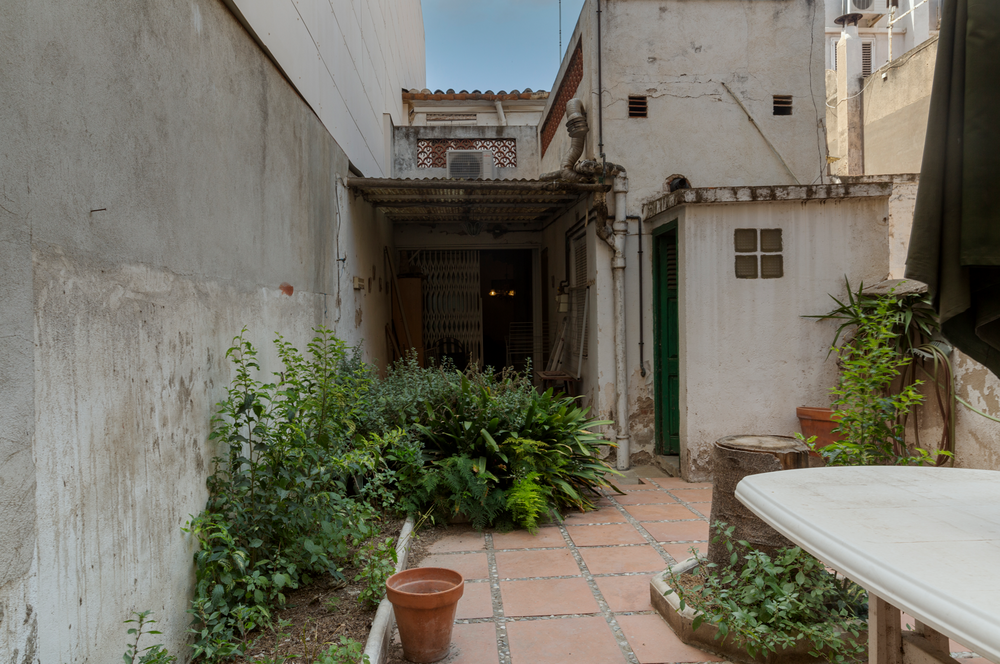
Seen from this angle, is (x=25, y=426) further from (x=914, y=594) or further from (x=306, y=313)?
(x=306, y=313)

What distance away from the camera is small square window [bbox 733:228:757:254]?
5.65 meters

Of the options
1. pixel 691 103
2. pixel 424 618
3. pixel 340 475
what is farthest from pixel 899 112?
pixel 424 618

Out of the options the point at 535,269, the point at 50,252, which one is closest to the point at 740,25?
the point at 535,269

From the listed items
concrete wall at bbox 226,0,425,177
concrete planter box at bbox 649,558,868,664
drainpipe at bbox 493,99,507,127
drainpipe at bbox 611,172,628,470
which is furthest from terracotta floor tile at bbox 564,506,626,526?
drainpipe at bbox 493,99,507,127

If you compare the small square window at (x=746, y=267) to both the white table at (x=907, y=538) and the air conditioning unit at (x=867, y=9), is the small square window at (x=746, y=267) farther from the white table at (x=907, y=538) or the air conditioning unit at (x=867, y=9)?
the air conditioning unit at (x=867, y=9)

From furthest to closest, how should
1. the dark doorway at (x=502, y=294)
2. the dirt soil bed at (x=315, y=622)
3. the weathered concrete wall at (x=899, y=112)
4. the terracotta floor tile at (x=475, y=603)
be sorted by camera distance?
the dark doorway at (x=502, y=294) < the weathered concrete wall at (x=899, y=112) < the terracotta floor tile at (x=475, y=603) < the dirt soil bed at (x=315, y=622)

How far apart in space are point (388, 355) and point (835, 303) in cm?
530

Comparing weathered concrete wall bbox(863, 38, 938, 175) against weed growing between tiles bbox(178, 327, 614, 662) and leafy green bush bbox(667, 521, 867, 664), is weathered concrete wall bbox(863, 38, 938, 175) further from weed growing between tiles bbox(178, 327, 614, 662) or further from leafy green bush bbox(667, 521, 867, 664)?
leafy green bush bbox(667, 521, 867, 664)

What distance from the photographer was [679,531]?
170 inches

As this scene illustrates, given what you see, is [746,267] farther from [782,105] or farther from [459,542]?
[459,542]

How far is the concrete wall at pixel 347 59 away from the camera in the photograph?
13.1ft

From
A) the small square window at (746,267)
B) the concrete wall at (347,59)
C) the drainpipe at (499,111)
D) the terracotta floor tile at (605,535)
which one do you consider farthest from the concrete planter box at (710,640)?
the drainpipe at (499,111)

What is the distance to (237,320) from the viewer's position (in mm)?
A: 3033

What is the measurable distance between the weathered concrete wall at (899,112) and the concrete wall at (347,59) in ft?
32.3
